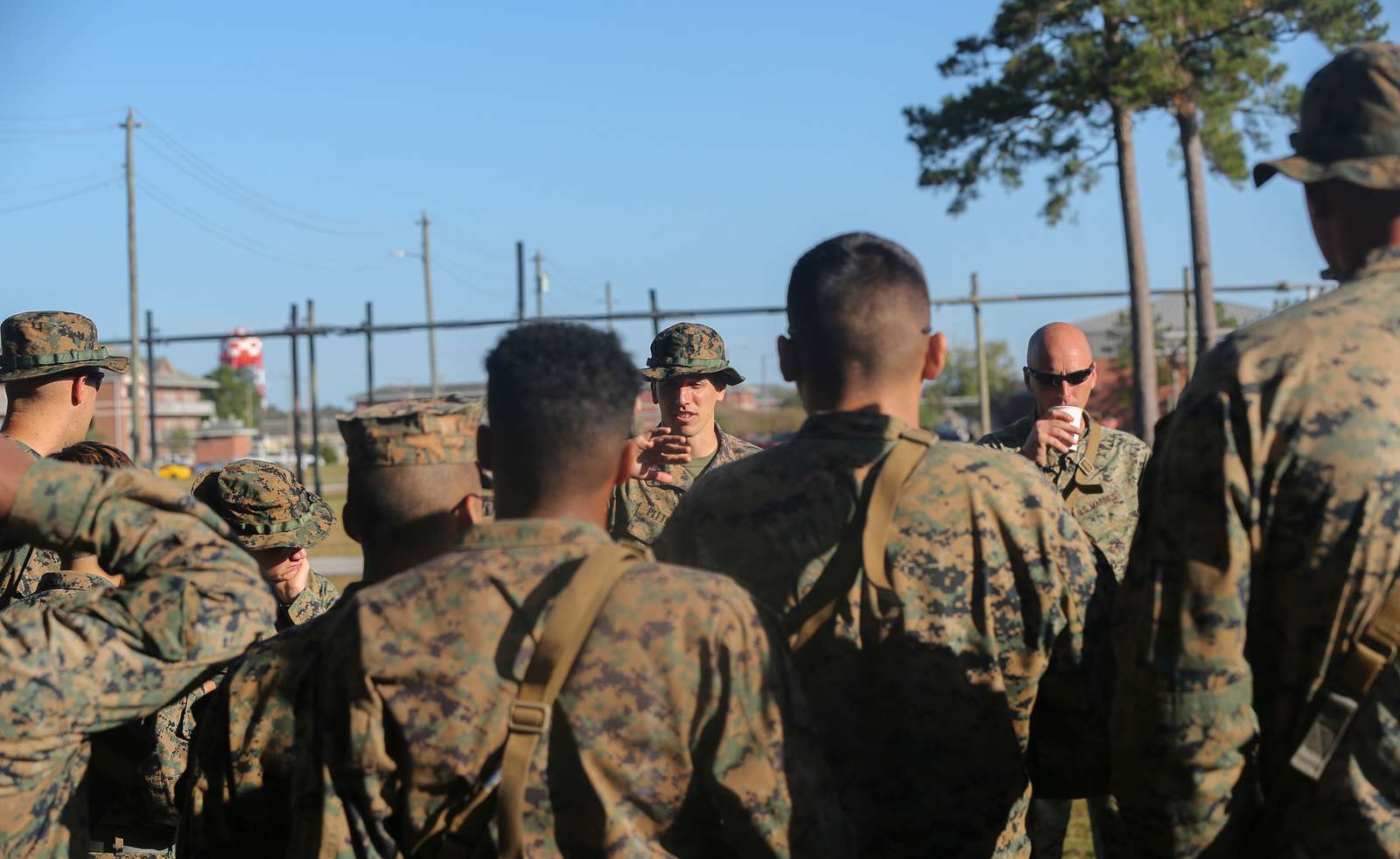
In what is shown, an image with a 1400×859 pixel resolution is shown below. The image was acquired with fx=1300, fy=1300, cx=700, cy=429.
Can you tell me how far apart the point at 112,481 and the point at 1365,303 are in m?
2.46

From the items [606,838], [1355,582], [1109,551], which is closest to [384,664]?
[606,838]

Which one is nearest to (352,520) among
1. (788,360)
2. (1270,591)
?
(788,360)

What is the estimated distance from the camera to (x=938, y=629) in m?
2.82

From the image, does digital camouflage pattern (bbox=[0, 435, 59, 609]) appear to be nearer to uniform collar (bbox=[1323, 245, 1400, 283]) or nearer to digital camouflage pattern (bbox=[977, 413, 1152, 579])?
digital camouflage pattern (bbox=[977, 413, 1152, 579])

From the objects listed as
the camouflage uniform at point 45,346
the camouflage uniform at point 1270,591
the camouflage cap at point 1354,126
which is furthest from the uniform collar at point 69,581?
the camouflage cap at point 1354,126

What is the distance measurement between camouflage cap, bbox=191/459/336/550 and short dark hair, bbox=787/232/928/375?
1.91 m

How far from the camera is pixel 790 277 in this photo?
123 inches

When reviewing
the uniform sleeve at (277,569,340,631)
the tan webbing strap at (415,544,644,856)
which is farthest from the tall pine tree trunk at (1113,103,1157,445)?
the tan webbing strap at (415,544,644,856)

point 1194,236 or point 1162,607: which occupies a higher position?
point 1194,236

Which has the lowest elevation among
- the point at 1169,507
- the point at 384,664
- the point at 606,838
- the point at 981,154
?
the point at 606,838

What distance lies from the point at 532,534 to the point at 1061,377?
3.61 metres

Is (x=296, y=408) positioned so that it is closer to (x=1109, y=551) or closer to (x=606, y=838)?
(x=1109, y=551)

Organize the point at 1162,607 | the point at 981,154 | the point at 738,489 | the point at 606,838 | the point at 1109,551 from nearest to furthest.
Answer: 1. the point at 606,838
2. the point at 1162,607
3. the point at 738,489
4. the point at 1109,551
5. the point at 981,154

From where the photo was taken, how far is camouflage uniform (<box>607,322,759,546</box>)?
6348mm
